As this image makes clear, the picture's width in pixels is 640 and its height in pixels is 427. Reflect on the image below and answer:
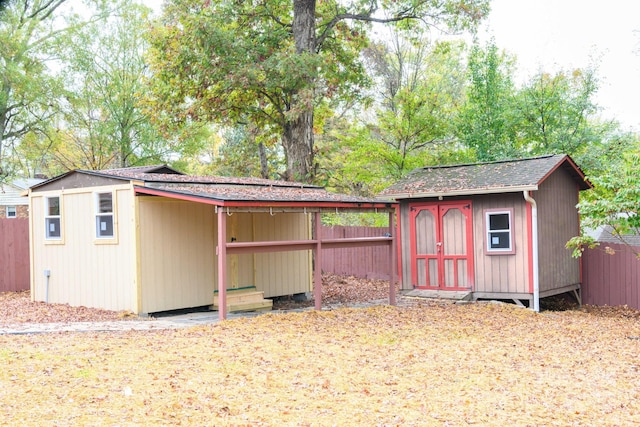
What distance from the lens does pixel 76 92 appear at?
2725 centimetres

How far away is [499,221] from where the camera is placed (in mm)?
12969

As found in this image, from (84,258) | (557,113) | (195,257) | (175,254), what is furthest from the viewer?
(557,113)

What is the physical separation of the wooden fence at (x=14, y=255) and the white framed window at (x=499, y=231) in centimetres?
1137

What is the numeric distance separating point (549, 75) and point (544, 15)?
18051mm

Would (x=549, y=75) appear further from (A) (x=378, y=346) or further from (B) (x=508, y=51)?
(A) (x=378, y=346)

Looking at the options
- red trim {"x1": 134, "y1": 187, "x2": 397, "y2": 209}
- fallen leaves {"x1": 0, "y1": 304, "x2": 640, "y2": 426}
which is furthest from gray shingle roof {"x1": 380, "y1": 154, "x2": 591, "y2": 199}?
fallen leaves {"x1": 0, "y1": 304, "x2": 640, "y2": 426}

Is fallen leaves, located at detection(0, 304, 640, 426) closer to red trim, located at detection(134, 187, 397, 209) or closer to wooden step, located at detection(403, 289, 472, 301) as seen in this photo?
red trim, located at detection(134, 187, 397, 209)

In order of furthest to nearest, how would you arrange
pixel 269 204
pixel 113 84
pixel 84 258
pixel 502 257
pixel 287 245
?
pixel 113 84
pixel 502 257
pixel 84 258
pixel 287 245
pixel 269 204

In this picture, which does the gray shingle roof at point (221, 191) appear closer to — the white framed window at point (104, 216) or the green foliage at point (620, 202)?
the white framed window at point (104, 216)

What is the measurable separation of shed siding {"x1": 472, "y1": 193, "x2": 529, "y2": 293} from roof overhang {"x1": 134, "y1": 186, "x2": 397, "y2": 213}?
222 cm

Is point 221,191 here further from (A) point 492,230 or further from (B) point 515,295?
(B) point 515,295

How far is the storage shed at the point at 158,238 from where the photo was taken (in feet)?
35.0

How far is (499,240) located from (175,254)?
6.63 meters

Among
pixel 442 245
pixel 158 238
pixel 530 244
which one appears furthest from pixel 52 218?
pixel 530 244
